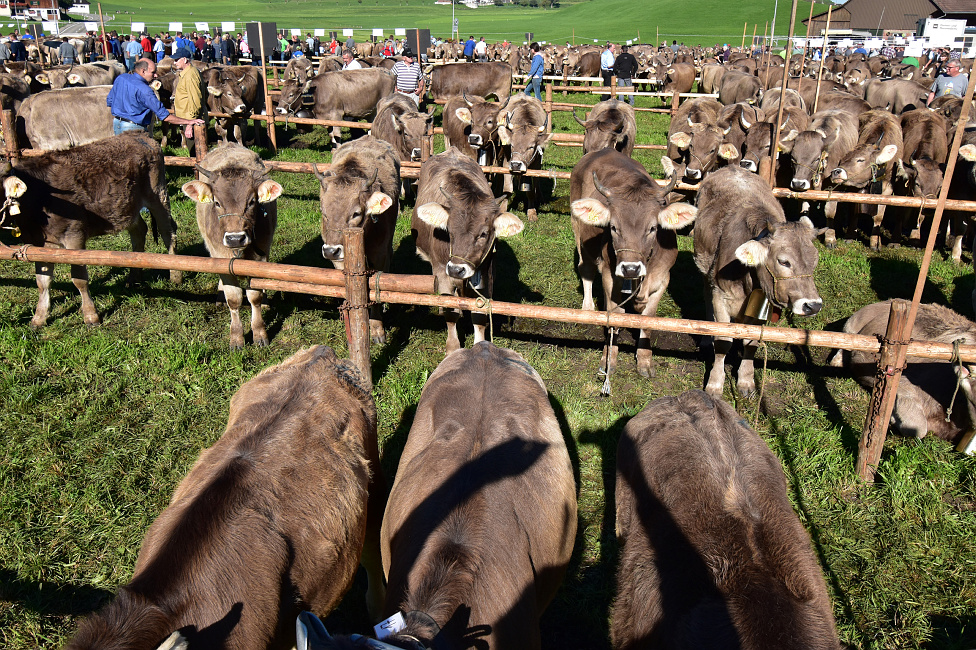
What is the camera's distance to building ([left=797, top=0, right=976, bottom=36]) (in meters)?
57.2

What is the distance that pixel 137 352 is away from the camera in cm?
656

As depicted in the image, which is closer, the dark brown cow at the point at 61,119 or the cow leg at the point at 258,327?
the cow leg at the point at 258,327

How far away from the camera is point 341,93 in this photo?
17.0 m

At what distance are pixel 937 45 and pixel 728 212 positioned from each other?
54.0 metres

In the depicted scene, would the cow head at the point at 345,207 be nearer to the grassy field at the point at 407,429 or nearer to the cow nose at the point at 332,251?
the cow nose at the point at 332,251

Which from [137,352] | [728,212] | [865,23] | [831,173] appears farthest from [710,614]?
[865,23]

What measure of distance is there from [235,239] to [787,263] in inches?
212

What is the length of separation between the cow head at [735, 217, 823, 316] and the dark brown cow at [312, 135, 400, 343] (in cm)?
378

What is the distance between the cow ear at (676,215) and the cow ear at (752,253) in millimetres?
695

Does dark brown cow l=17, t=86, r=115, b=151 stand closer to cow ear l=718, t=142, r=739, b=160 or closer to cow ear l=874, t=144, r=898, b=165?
cow ear l=718, t=142, r=739, b=160

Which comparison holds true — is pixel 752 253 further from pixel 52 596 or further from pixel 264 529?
pixel 52 596

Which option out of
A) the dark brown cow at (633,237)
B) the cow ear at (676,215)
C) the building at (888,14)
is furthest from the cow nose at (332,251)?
the building at (888,14)

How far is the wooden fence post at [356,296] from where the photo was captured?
5.00 meters

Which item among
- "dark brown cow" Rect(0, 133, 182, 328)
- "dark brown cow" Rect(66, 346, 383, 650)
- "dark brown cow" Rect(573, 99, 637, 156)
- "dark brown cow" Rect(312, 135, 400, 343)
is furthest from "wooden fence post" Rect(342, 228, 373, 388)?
"dark brown cow" Rect(573, 99, 637, 156)
